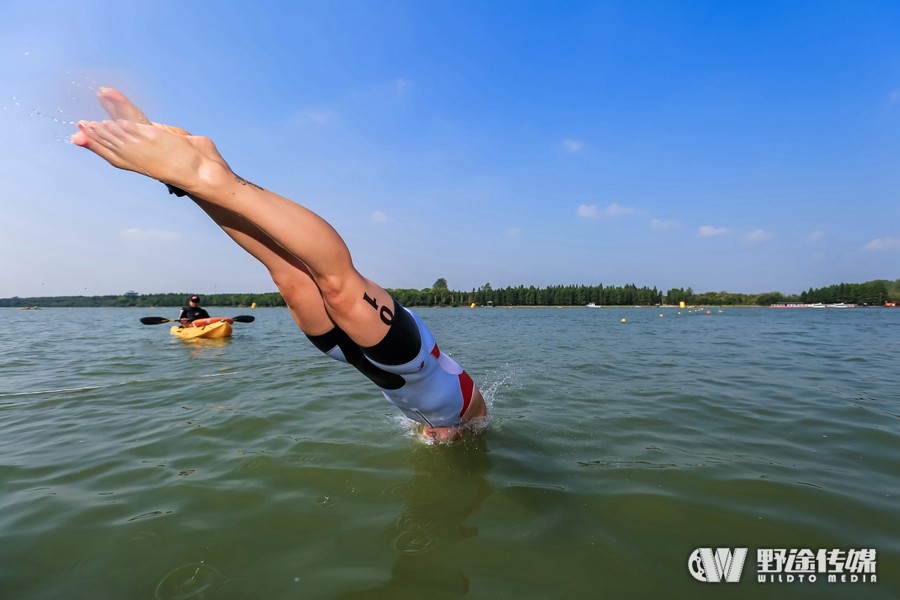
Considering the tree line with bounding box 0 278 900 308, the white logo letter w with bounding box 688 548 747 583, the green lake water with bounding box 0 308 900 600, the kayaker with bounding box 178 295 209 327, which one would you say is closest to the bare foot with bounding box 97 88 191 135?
the green lake water with bounding box 0 308 900 600

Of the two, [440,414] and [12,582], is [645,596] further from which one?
[12,582]

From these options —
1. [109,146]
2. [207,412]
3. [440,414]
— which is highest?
[109,146]

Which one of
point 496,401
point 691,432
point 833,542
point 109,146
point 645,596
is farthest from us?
point 496,401

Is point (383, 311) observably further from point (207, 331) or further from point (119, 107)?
point (207, 331)

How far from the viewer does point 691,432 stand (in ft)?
16.2

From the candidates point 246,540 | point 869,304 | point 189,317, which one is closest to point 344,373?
point 246,540

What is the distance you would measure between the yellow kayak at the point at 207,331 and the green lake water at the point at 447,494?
9.31 m

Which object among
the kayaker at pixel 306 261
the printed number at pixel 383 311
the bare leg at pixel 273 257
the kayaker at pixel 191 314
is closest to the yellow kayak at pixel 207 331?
the kayaker at pixel 191 314

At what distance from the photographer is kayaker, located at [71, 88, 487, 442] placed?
2072 mm

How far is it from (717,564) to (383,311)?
9.02 ft

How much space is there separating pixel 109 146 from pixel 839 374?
39.3 feet

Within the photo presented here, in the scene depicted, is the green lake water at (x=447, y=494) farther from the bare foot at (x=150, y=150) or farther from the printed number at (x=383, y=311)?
the bare foot at (x=150, y=150)

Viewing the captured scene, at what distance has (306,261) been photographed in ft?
8.05

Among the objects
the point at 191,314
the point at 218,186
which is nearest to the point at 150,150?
the point at 218,186
